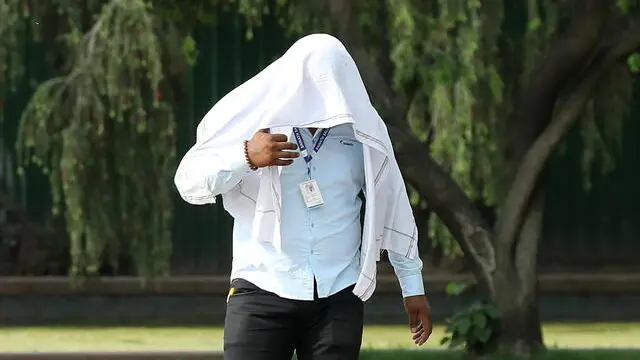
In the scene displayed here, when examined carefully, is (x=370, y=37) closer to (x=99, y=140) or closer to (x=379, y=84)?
(x=379, y=84)

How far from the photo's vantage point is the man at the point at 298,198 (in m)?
3.48

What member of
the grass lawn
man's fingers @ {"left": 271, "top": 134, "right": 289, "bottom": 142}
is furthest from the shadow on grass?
man's fingers @ {"left": 271, "top": 134, "right": 289, "bottom": 142}

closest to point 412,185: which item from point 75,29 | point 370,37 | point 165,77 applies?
point 370,37

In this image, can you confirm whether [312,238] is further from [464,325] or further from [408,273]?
[464,325]

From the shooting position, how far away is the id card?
11.5ft

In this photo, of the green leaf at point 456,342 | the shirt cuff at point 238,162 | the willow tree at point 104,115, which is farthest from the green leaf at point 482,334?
the shirt cuff at point 238,162

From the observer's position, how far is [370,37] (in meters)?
8.85

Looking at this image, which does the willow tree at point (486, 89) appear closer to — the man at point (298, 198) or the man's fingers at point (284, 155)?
the man at point (298, 198)

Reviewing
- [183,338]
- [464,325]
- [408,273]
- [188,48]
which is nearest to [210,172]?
[408,273]

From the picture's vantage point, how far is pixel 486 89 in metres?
9.00

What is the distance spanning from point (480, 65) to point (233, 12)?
294cm

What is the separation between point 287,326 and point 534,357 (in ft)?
17.1

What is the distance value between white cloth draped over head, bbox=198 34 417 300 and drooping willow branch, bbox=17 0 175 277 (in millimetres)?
4636

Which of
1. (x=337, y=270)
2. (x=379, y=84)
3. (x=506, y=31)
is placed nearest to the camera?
(x=337, y=270)
